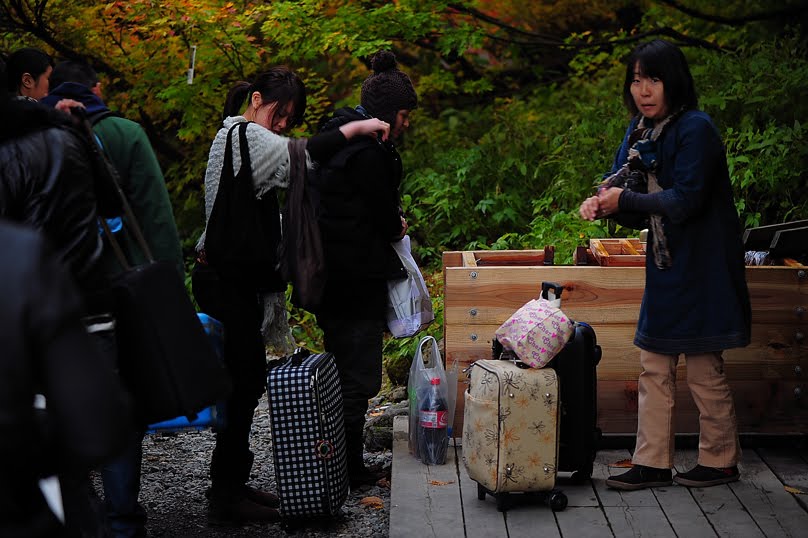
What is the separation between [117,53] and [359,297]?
5084 mm

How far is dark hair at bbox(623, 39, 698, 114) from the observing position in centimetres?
434

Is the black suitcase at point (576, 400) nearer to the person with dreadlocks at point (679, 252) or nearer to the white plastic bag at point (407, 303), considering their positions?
the person with dreadlocks at point (679, 252)

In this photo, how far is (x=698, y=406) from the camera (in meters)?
4.54

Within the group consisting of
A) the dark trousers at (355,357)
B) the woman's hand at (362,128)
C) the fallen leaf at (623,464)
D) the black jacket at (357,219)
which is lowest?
the fallen leaf at (623,464)

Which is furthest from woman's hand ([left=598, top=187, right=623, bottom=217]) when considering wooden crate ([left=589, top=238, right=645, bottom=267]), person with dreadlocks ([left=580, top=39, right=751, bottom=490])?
wooden crate ([left=589, top=238, right=645, bottom=267])

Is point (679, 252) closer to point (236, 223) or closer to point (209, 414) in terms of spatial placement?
point (236, 223)

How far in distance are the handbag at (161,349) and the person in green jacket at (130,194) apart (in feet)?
2.66

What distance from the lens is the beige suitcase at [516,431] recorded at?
434 centimetres

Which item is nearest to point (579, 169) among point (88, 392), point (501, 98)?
point (501, 98)

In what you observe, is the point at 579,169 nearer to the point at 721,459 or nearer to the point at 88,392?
the point at 721,459

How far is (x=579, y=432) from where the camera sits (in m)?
4.57

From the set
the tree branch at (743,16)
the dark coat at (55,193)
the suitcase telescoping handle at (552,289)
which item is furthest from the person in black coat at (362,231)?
the tree branch at (743,16)

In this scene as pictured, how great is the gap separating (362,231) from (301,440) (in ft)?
3.27

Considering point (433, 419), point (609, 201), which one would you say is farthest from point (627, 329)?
point (433, 419)
